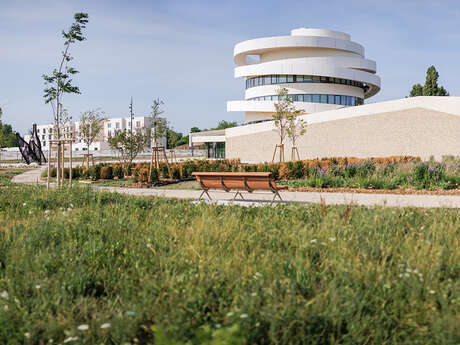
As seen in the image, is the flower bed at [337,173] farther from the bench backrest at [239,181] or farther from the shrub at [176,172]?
the bench backrest at [239,181]

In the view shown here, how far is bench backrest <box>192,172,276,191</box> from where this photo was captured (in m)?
9.80

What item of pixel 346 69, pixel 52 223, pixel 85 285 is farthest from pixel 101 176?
pixel 346 69

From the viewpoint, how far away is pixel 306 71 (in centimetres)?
4462

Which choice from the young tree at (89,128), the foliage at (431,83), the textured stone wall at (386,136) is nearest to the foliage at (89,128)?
the young tree at (89,128)

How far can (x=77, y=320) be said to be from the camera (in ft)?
10.7

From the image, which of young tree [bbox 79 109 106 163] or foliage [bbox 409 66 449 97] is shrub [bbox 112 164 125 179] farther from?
foliage [bbox 409 66 449 97]

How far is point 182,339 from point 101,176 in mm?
17397

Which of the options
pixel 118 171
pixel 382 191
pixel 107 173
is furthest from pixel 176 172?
pixel 382 191

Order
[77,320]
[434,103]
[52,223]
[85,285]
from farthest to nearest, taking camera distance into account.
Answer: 1. [434,103]
2. [52,223]
3. [85,285]
4. [77,320]

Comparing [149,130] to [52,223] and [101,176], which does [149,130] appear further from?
[52,223]

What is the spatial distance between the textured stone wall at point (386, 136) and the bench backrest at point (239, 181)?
22115mm

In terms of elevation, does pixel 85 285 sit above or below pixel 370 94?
below

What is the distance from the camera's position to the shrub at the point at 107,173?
19.1 metres

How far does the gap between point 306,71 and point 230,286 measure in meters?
43.6
